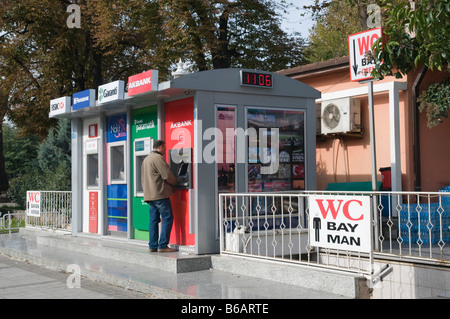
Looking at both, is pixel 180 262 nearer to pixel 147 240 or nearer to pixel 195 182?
pixel 195 182

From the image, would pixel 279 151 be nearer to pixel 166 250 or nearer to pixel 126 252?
pixel 166 250

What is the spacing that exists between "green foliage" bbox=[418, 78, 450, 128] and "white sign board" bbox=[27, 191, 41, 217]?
9.33 metres

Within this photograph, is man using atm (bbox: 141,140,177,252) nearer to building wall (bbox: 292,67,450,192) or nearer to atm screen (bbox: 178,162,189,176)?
atm screen (bbox: 178,162,189,176)

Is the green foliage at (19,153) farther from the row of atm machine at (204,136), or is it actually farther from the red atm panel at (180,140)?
the red atm panel at (180,140)

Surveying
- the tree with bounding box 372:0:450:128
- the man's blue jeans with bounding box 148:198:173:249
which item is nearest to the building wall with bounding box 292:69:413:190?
the tree with bounding box 372:0:450:128

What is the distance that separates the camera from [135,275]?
8.08 metres

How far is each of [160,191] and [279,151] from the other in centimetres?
213

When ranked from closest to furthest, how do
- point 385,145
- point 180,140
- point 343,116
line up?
point 180,140
point 385,145
point 343,116

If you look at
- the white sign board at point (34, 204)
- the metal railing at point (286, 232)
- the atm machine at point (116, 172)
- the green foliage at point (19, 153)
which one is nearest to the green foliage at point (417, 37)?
the metal railing at point (286, 232)

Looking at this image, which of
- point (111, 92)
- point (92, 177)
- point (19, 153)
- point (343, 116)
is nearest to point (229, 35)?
point (343, 116)

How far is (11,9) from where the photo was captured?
2344 cm

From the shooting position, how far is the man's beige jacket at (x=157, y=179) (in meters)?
8.90

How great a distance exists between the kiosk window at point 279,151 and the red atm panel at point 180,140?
1.01 meters
